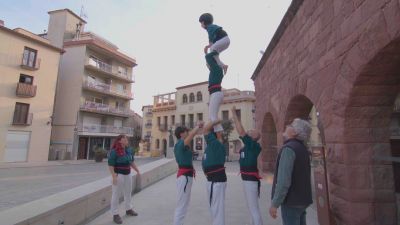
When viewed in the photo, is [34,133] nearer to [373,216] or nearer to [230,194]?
[230,194]

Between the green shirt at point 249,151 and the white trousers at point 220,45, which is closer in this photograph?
the white trousers at point 220,45

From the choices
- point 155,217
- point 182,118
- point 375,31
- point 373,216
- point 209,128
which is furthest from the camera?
point 182,118

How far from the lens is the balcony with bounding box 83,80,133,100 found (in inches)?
950

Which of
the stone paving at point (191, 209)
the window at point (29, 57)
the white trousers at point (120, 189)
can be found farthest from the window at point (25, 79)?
the white trousers at point (120, 189)

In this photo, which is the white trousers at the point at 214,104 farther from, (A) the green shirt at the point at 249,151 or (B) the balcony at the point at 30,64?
(B) the balcony at the point at 30,64

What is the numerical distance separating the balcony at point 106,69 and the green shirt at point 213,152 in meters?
23.4

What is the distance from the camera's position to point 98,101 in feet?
85.6

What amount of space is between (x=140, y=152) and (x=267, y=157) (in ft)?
107

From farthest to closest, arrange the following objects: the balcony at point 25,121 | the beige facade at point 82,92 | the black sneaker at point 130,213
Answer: the beige facade at point 82,92 < the balcony at point 25,121 < the black sneaker at point 130,213

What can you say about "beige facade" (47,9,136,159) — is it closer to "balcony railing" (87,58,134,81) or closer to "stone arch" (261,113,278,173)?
"balcony railing" (87,58,134,81)

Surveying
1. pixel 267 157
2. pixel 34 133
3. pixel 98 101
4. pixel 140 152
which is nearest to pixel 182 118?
pixel 140 152

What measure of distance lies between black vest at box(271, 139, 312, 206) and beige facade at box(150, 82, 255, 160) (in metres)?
24.3

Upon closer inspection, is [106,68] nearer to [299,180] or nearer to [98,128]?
[98,128]

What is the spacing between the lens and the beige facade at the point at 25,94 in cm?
1805
